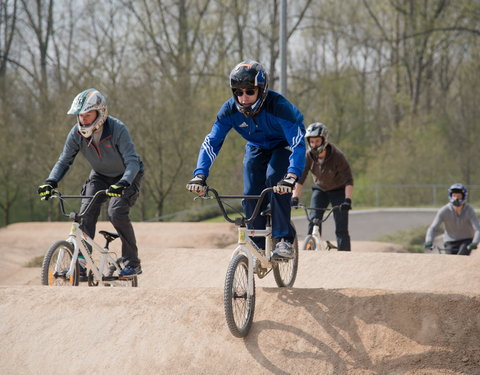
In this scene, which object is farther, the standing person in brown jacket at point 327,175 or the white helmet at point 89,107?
the standing person in brown jacket at point 327,175

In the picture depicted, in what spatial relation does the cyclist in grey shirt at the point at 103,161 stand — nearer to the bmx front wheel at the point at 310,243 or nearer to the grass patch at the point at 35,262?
the bmx front wheel at the point at 310,243

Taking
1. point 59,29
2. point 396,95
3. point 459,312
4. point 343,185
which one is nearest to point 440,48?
point 396,95

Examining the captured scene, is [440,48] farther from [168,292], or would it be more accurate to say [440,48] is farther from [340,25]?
A: [168,292]

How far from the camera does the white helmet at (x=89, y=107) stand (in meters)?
7.29

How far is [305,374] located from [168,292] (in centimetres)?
175

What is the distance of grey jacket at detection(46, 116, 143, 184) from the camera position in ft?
25.0

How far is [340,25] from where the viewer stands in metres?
37.3

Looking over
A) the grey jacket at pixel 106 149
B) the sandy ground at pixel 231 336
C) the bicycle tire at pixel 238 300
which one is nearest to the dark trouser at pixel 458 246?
the sandy ground at pixel 231 336

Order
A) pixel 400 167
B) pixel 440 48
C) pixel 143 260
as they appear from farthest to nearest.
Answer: pixel 440 48 < pixel 400 167 < pixel 143 260

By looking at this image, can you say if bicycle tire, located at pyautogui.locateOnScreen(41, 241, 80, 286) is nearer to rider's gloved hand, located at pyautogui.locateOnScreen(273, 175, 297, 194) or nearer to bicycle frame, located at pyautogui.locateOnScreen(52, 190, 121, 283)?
bicycle frame, located at pyautogui.locateOnScreen(52, 190, 121, 283)

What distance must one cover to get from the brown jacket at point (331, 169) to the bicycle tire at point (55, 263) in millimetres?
4185

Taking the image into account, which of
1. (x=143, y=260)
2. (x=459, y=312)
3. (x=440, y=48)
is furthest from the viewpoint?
(x=440, y=48)

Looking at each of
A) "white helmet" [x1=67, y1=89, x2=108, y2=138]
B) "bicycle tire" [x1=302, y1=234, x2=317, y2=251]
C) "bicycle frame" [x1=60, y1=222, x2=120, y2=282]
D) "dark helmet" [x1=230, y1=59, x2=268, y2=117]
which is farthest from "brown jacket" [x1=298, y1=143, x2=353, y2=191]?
"dark helmet" [x1=230, y1=59, x2=268, y2=117]

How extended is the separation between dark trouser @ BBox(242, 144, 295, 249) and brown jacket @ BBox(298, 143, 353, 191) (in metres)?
3.69
